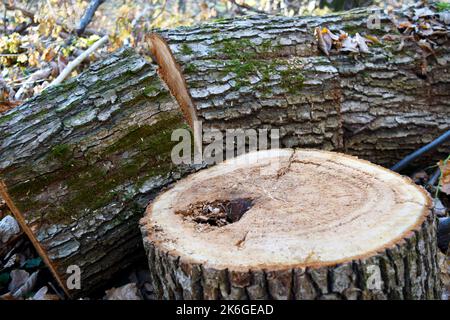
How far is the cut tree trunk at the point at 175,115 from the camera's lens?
2.17 m

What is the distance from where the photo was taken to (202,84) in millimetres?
2539

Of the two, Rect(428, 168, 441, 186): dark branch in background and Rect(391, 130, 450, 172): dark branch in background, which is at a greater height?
Rect(391, 130, 450, 172): dark branch in background

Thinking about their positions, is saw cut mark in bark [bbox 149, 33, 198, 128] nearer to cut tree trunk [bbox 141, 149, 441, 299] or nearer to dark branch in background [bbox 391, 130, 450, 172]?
cut tree trunk [bbox 141, 149, 441, 299]

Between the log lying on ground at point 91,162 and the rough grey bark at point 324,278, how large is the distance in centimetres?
61

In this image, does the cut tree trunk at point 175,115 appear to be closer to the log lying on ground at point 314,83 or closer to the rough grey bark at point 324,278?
the log lying on ground at point 314,83

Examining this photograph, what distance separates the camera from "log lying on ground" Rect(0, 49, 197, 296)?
Result: 2.14 metres

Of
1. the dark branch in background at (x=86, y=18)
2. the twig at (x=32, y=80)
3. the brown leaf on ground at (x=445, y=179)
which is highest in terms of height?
the dark branch in background at (x=86, y=18)

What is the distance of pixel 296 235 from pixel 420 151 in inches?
67.4

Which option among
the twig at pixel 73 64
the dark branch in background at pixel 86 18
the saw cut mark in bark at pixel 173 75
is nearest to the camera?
the saw cut mark in bark at pixel 173 75

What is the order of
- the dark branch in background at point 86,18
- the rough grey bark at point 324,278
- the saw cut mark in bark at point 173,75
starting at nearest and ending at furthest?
1. the rough grey bark at point 324,278
2. the saw cut mark in bark at point 173,75
3. the dark branch in background at point 86,18

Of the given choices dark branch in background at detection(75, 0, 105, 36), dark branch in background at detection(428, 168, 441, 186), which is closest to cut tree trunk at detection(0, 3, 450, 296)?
dark branch in background at detection(428, 168, 441, 186)

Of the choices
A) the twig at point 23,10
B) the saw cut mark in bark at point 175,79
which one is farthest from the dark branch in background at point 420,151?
the twig at point 23,10

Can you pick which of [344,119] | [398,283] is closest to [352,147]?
[344,119]

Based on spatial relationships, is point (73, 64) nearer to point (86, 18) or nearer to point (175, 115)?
point (86, 18)
